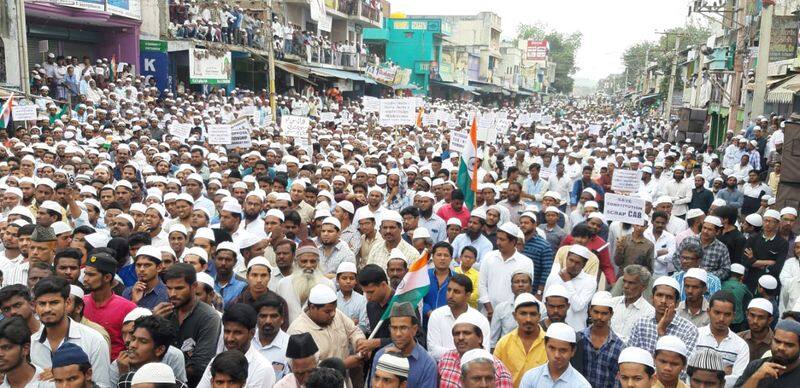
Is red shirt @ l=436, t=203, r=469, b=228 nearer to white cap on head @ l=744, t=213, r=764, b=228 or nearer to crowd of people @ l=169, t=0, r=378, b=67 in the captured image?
white cap on head @ l=744, t=213, r=764, b=228

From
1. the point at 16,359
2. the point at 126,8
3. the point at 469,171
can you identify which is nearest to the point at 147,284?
the point at 16,359

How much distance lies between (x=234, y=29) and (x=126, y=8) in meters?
4.90

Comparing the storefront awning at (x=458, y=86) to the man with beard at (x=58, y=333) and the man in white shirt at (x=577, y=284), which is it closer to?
the man in white shirt at (x=577, y=284)

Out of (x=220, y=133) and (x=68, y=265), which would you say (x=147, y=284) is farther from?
(x=220, y=133)

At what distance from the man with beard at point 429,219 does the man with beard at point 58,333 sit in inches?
190

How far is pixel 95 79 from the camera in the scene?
20031 mm

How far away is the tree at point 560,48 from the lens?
12188 centimetres

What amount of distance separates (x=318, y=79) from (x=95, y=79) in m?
17.3

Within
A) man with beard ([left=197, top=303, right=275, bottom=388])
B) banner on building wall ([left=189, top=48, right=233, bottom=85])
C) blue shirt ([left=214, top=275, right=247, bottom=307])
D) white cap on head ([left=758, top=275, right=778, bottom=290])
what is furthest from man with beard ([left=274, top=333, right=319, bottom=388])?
banner on building wall ([left=189, top=48, right=233, bottom=85])

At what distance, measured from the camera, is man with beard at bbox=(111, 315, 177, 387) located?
4.23m

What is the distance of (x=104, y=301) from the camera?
5.18 metres

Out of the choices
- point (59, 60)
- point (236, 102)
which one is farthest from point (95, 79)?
point (236, 102)

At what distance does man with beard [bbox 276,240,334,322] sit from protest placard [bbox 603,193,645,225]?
3.62 metres

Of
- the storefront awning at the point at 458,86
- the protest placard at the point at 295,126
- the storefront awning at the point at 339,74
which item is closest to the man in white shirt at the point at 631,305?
the protest placard at the point at 295,126
